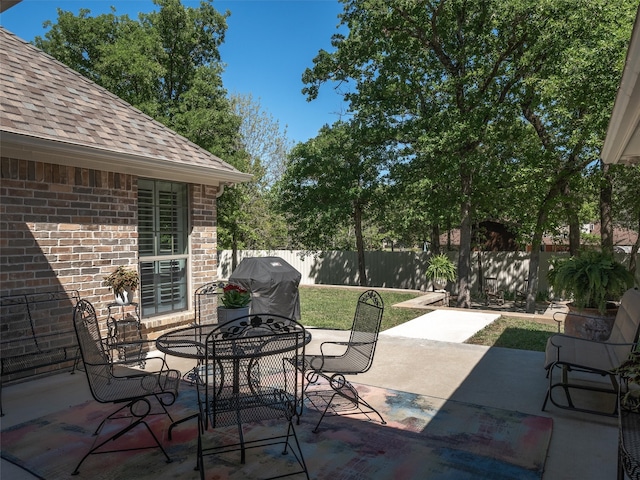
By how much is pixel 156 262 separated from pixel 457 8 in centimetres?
1029

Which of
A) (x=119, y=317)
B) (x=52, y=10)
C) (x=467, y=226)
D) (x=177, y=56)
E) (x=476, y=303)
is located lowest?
(x=476, y=303)

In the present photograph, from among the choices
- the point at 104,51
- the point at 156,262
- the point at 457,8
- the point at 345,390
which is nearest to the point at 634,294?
the point at 345,390

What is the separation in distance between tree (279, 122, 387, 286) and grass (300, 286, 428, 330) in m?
3.70

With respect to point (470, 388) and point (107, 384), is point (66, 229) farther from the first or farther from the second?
point (470, 388)

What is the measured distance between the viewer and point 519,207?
15.2 metres

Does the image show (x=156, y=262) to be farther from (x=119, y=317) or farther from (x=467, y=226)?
(x=467, y=226)

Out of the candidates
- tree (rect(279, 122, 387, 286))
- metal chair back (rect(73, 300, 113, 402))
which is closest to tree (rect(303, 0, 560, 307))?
tree (rect(279, 122, 387, 286))

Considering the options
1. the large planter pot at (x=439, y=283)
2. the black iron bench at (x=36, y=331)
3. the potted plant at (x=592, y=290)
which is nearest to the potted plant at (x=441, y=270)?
the large planter pot at (x=439, y=283)

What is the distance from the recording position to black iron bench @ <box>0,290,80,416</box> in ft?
16.4

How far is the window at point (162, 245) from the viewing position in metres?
6.68

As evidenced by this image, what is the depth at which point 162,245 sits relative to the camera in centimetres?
692

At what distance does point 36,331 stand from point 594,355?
6.22 meters

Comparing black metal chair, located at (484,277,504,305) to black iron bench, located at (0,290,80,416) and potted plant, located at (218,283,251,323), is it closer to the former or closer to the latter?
potted plant, located at (218,283,251,323)

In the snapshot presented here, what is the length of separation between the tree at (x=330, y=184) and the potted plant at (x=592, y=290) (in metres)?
9.76
